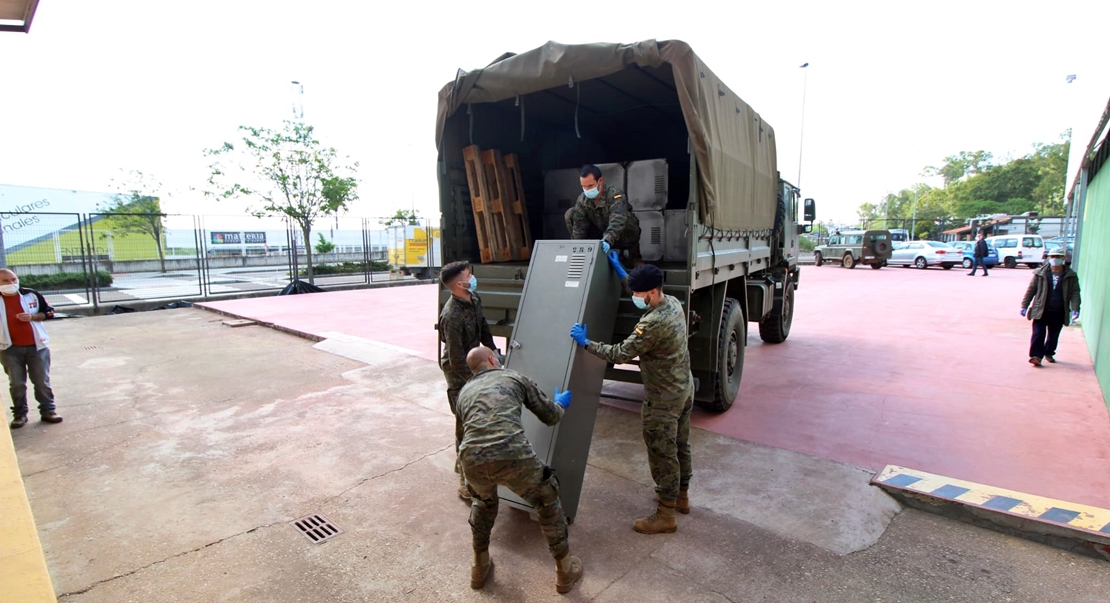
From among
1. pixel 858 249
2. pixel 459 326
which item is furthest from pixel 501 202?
pixel 858 249

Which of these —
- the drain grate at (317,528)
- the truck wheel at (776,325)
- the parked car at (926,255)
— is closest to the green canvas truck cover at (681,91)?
the drain grate at (317,528)

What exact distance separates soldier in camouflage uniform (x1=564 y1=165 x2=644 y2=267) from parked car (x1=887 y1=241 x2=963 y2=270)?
25756 mm

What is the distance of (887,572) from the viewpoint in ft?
9.03

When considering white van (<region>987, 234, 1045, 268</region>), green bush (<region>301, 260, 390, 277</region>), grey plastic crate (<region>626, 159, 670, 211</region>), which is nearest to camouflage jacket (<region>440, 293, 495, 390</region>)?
grey plastic crate (<region>626, 159, 670, 211</region>)

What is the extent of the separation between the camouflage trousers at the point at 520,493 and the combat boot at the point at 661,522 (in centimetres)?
67

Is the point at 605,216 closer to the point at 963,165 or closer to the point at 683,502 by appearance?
the point at 683,502

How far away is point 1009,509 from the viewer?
311 cm

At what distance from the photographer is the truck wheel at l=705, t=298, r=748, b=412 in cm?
485

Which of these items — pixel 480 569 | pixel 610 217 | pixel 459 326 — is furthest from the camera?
pixel 610 217

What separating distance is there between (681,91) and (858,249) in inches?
1034

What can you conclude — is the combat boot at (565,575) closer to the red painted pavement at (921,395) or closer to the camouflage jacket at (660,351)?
the camouflage jacket at (660,351)

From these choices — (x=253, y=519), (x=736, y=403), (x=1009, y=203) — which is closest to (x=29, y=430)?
(x=253, y=519)

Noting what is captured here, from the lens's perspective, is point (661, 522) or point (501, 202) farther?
point (501, 202)

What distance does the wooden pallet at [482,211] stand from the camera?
4859 mm
